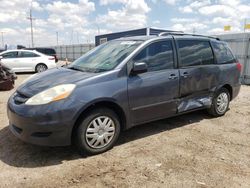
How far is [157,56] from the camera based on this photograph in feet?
12.5

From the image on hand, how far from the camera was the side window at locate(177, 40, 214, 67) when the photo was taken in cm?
414

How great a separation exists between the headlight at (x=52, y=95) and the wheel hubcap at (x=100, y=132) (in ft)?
1.81

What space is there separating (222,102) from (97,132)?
3079mm

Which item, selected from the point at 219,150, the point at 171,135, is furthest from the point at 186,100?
the point at 219,150

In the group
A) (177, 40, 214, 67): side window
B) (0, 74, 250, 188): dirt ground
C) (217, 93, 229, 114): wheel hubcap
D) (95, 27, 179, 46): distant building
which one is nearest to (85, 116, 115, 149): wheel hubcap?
(0, 74, 250, 188): dirt ground

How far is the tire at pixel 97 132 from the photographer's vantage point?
309cm

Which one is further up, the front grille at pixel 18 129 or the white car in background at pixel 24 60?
the white car in background at pixel 24 60

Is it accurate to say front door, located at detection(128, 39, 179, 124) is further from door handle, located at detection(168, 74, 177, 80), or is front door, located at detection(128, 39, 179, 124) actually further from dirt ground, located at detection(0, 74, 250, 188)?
dirt ground, located at detection(0, 74, 250, 188)

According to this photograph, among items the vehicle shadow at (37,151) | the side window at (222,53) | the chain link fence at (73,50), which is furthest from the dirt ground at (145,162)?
the chain link fence at (73,50)

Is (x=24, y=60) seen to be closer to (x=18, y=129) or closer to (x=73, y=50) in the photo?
(x=18, y=129)

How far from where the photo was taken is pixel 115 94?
3.24 m

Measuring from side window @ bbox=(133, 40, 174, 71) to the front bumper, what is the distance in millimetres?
1346

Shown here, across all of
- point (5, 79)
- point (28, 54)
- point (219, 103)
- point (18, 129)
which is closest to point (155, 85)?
point (219, 103)

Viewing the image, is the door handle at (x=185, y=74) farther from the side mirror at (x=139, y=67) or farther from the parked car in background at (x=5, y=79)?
the parked car in background at (x=5, y=79)
